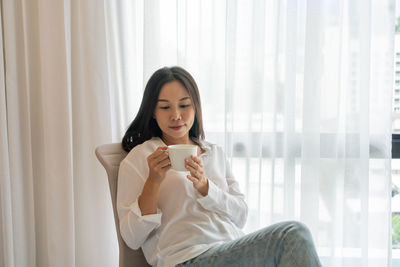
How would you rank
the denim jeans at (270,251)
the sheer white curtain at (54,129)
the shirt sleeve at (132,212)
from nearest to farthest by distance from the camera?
the denim jeans at (270,251) → the shirt sleeve at (132,212) → the sheer white curtain at (54,129)

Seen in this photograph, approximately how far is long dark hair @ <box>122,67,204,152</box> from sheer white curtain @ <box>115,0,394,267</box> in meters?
0.34

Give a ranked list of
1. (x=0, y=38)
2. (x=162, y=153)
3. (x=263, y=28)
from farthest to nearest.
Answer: (x=263, y=28)
(x=0, y=38)
(x=162, y=153)

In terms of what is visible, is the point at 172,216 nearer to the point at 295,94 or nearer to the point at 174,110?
the point at 174,110

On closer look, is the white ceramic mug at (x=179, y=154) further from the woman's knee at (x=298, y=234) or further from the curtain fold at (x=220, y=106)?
the curtain fold at (x=220, y=106)

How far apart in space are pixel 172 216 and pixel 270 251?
361 millimetres

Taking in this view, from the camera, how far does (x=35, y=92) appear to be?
5.93 ft

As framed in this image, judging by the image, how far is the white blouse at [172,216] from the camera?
4.36 ft

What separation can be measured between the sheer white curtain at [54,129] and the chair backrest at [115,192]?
12.9 inches

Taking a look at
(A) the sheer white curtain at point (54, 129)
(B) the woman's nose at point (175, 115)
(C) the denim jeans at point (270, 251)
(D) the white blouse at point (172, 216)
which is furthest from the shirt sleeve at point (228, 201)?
(A) the sheer white curtain at point (54, 129)

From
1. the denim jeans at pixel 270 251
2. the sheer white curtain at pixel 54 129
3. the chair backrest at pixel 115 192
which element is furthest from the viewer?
the sheer white curtain at pixel 54 129

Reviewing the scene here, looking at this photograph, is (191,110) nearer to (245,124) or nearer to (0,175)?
(245,124)

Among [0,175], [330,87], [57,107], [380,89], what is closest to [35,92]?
[57,107]

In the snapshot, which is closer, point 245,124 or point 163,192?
point 163,192

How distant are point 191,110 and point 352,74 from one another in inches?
32.6
